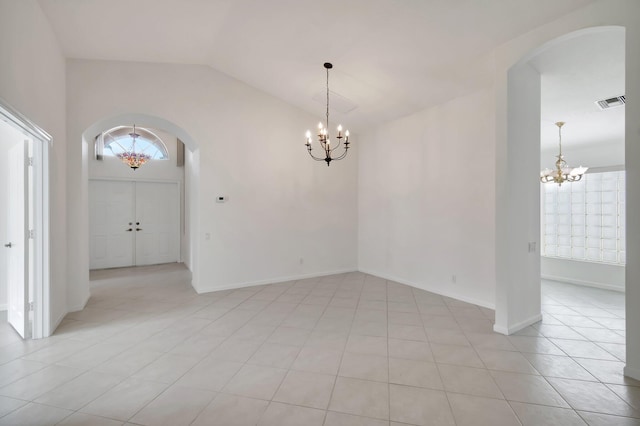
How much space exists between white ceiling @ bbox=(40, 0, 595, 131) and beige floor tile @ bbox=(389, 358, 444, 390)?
131 inches

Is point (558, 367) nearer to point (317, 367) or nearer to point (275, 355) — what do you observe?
point (317, 367)

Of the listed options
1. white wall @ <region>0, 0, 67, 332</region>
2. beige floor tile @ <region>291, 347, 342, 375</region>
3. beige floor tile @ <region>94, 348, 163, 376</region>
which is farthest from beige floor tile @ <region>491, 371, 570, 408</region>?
white wall @ <region>0, 0, 67, 332</region>

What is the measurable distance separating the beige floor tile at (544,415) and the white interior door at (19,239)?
180 inches

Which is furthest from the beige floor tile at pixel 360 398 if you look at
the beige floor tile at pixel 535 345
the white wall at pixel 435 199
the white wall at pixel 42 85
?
the white wall at pixel 42 85

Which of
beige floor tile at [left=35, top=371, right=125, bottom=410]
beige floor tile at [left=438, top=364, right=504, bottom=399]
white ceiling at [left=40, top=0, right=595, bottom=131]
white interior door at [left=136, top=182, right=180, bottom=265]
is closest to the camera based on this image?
beige floor tile at [left=35, top=371, right=125, bottom=410]

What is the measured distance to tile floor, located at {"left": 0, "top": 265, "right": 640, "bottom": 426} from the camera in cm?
198

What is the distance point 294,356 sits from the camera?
9.10 ft

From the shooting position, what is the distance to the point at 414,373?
8.11 feet

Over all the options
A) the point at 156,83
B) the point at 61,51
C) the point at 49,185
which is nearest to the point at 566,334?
the point at 49,185

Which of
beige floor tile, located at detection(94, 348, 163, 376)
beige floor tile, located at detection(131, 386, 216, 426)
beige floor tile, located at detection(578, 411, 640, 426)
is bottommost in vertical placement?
beige floor tile, located at detection(94, 348, 163, 376)

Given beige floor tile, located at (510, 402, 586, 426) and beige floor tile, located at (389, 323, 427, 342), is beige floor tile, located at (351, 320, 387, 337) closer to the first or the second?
beige floor tile, located at (389, 323, 427, 342)

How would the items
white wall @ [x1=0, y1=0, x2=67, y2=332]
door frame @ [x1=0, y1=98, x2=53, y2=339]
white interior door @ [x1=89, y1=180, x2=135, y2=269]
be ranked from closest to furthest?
white wall @ [x1=0, y1=0, x2=67, y2=332] → door frame @ [x1=0, y1=98, x2=53, y2=339] → white interior door @ [x1=89, y1=180, x2=135, y2=269]

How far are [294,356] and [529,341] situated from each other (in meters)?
2.42

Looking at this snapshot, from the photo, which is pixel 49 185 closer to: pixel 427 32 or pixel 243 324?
pixel 243 324
